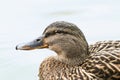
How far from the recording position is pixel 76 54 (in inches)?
274

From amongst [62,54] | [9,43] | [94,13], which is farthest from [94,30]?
[62,54]

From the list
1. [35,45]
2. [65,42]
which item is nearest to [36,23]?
[35,45]

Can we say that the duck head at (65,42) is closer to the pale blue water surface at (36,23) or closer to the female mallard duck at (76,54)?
the female mallard duck at (76,54)

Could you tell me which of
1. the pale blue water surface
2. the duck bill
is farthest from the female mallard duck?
the pale blue water surface

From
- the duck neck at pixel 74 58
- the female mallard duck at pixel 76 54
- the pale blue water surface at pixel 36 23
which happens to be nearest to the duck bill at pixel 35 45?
the female mallard duck at pixel 76 54

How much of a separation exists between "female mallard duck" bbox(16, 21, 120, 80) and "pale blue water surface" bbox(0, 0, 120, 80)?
751 millimetres

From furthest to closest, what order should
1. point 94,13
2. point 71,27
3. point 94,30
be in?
point 94,13
point 94,30
point 71,27

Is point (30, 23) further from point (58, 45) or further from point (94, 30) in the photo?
point (58, 45)

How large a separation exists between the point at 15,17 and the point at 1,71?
165 centimetres

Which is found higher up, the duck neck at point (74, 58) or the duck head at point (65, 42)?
the duck head at point (65, 42)

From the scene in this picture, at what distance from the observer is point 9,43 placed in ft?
28.0

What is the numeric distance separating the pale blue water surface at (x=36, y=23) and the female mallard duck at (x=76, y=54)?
29.6 inches

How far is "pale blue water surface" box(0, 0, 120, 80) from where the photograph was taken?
7.98m

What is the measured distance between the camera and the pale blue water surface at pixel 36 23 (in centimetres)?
798
